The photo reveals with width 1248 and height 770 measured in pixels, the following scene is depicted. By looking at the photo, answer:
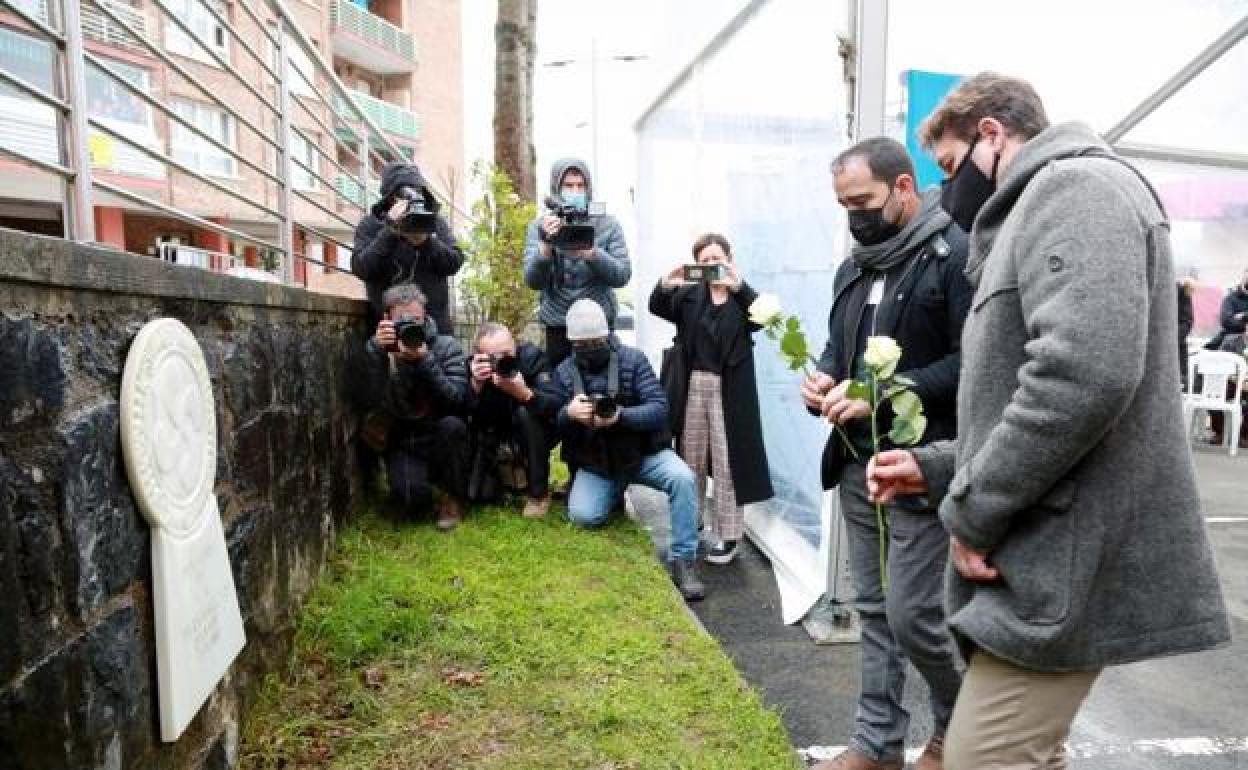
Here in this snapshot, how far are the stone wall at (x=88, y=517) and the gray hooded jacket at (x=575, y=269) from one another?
2153mm

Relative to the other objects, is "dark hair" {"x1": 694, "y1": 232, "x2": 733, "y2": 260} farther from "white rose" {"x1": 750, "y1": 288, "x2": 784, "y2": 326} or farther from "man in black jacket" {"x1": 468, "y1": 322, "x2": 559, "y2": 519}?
"white rose" {"x1": 750, "y1": 288, "x2": 784, "y2": 326}

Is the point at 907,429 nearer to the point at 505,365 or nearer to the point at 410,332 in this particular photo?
the point at 410,332

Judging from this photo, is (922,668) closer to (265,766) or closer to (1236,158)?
(265,766)

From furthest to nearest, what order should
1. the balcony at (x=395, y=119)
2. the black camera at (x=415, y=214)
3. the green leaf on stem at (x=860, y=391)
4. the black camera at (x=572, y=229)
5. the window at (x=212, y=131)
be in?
the balcony at (x=395, y=119), the window at (x=212, y=131), the black camera at (x=572, y=229), the black camera at (x=415, y=214), the green leaf on stem at (x=860, y=391)

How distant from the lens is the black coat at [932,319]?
202 cm

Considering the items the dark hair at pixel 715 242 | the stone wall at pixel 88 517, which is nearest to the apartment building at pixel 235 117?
the stone wall at pixel 88 517

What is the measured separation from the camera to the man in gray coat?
120 cm

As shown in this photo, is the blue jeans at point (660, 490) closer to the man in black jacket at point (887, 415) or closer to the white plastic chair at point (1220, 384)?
the man in black jacket at point (887, 415)

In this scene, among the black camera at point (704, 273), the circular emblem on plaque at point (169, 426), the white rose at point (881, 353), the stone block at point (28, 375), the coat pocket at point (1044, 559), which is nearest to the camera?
the stone block at point (28, 375)

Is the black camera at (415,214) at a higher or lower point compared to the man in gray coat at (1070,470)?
higher

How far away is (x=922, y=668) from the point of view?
1967 millimetres

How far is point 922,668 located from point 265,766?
1.70 m

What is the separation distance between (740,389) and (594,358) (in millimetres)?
771

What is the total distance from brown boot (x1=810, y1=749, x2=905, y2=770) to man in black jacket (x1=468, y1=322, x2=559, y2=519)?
7.71 ft
